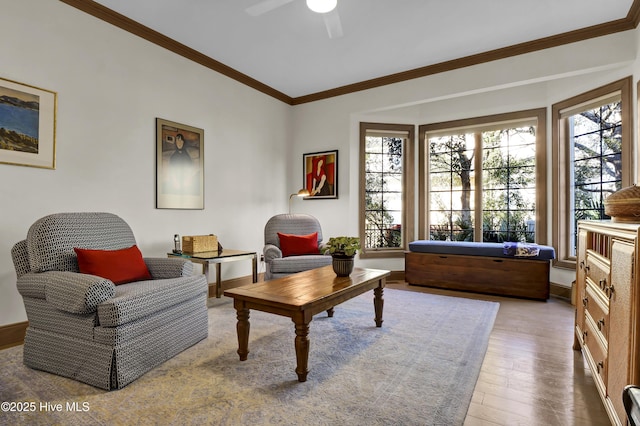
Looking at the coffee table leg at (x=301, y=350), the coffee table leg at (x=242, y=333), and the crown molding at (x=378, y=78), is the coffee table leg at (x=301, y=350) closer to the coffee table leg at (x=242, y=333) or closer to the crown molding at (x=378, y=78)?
the coffee table leg at (x=242, y=333)

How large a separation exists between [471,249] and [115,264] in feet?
13.0

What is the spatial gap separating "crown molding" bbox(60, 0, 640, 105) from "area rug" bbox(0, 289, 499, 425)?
2946mm

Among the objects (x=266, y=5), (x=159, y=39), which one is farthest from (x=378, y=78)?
(x=159, y=39)

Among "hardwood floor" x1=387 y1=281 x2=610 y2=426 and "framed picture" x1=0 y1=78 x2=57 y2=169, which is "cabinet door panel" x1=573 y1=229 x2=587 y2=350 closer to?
"hardwood floor" x1=387 y1=281 x2=610 y2=426

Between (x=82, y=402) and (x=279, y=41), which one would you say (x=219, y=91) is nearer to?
(x=279, y=41)

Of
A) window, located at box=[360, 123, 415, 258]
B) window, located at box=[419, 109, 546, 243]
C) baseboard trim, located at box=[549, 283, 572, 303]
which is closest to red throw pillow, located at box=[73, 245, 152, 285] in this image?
window, located at box=[360, 123, 415, 258]

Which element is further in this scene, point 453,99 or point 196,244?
point 453,99

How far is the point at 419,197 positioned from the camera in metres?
5.23

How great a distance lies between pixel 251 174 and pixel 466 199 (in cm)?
318

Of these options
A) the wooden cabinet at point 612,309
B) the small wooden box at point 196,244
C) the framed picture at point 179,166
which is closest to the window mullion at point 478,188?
the wooden cabinet at point 612,309

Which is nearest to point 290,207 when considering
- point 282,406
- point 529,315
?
point 529,315

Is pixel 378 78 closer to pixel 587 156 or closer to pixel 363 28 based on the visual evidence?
pixel 363 28

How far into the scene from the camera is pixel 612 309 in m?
1.55

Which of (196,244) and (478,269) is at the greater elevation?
(196,244)
